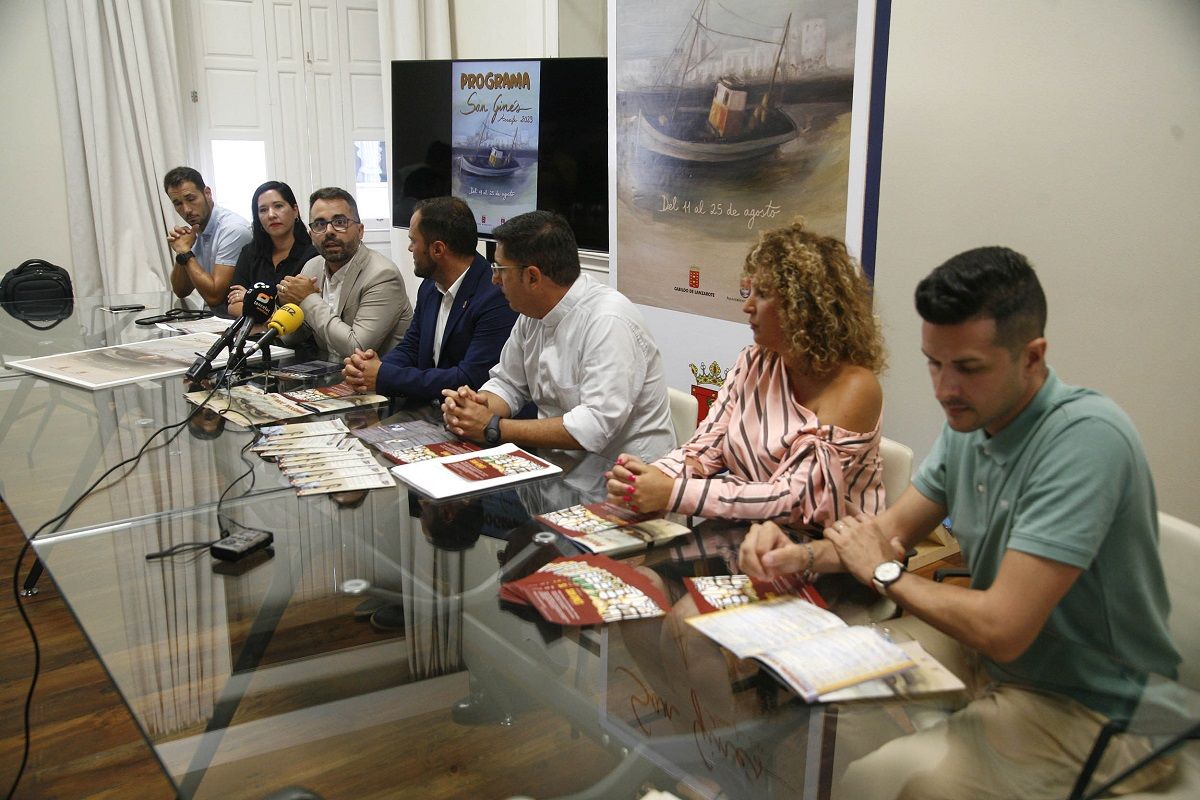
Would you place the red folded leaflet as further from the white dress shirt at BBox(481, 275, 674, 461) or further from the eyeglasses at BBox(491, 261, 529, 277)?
the eyeglasses at BBox(491, 261, 529, 277)

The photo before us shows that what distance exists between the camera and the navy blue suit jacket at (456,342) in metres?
2.77

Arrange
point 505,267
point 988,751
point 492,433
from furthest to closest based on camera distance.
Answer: point 505,267, point 492,433, point 988,751

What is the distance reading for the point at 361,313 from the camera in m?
3.43

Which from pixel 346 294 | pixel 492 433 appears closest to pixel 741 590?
pixel 492 433

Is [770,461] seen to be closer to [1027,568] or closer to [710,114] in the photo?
[1027,568]

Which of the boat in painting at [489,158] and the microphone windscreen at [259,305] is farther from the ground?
the boat in painting at [489,158]

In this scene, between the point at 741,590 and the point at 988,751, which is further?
the point at 741,590

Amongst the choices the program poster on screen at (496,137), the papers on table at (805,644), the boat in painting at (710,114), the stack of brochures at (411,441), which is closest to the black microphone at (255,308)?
the stack of brochures at (411,441)

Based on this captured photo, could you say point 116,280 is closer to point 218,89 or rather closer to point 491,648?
point 218,89

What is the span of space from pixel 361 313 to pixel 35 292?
2206 mm

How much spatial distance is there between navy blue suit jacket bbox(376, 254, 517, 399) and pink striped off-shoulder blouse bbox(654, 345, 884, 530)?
1010mm

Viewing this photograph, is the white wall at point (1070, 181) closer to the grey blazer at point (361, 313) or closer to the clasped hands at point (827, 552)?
the clasped hands at point (827, 552)

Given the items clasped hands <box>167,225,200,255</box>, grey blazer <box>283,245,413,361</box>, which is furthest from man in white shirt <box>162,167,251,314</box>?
grey blazer <box>283,245,413,361</box>

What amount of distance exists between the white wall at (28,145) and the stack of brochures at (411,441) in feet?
15.6
